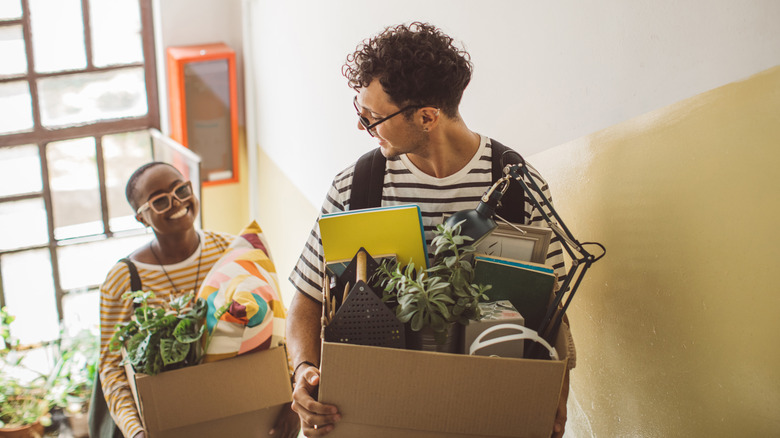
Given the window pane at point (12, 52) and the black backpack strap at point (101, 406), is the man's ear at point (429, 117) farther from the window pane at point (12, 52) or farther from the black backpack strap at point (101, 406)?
the window pane at point (12, 52)

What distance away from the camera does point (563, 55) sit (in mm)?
1550

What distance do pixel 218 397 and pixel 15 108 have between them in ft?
10.3

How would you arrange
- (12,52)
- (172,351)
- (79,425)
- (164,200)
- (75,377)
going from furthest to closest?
1. (12,52)
2. (75,377)
3. (79,425)
4. (164,200)
5. (172,351)

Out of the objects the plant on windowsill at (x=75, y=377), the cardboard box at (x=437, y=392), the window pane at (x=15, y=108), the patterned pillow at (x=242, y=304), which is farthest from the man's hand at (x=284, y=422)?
the window pane at (x=15, y=108)

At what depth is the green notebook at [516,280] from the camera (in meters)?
1.20

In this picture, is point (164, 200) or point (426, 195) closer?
point (426, 195)

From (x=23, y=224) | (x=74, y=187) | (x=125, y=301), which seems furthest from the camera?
(x=74, y=187)

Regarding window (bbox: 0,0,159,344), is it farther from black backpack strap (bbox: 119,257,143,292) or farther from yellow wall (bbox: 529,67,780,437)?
yellow wall (bbox: 529,67,780,437)

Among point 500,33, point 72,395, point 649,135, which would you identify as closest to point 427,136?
point 649,135

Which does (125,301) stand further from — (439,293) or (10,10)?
(10,10)

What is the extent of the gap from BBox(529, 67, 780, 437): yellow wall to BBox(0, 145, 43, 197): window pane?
3.61 m

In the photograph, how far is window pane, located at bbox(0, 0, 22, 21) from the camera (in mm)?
3885

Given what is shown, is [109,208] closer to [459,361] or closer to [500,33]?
[500,33]

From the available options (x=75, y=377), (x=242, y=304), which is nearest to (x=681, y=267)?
(x=242, y=304)
